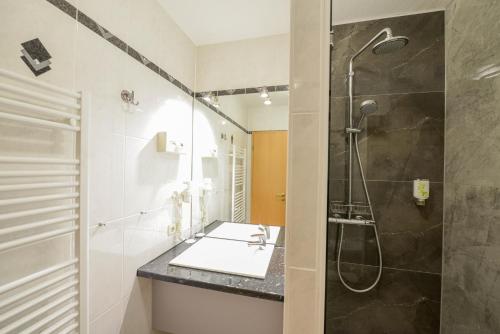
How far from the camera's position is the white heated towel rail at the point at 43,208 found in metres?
0.62

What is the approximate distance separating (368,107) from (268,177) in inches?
33.6

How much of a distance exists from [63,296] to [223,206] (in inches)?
44.8

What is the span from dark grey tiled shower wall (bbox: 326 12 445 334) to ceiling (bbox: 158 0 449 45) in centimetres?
6

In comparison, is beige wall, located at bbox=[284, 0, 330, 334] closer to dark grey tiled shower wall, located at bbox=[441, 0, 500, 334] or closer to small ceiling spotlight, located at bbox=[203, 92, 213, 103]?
dark grey tiled shower wall, located at bbox=[441, 0, 500, 334]

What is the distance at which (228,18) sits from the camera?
148cm

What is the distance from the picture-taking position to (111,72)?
987 millimetres

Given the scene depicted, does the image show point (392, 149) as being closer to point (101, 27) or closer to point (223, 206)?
point (223, 206)

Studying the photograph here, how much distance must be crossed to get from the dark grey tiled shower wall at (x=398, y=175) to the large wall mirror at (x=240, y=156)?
472mm

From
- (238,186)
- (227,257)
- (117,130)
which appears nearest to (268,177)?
(238,186)

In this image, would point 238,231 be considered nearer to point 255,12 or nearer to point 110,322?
point 110,322

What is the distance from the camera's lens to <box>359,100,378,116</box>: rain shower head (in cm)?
137

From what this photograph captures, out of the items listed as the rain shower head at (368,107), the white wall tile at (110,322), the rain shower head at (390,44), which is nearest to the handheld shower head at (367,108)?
the rain shower head at (368,107)

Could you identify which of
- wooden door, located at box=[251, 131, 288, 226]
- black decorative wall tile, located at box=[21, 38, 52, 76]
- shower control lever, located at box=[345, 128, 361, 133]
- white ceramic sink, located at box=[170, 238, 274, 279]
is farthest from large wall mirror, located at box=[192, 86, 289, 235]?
black decorative wall tile, located at box=[21, 38, 52, 76]

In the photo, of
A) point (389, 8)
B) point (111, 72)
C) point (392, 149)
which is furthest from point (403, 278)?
point (111, 72)
